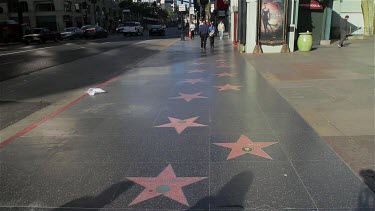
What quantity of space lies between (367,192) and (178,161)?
2.27 meters

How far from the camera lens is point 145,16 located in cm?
13550

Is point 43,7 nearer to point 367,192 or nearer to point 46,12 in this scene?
point 46,12

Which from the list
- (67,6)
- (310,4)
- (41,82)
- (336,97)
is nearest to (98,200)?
(336,97)

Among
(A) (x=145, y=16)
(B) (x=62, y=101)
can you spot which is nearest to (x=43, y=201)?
(B) (x=62, y=101)

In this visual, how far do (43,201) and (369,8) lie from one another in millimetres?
30159

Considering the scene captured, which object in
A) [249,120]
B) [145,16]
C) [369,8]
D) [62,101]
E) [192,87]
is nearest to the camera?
[249,120]

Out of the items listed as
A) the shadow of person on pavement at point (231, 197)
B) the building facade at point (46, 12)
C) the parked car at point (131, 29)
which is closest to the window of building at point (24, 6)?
the building facade at point (46, 12)

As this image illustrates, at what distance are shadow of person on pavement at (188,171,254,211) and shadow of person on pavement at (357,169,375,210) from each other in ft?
3.80

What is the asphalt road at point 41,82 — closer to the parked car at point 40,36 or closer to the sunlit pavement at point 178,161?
the sunlit pavement at point 178,161

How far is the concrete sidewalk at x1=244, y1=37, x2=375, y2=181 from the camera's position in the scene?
17.2ft

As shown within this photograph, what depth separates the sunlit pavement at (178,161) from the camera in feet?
12.7

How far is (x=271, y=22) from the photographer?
62.1 feet

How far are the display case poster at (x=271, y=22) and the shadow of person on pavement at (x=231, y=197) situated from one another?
1578 centimetres

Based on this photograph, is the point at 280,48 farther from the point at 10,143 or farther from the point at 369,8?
the point at 10,143
